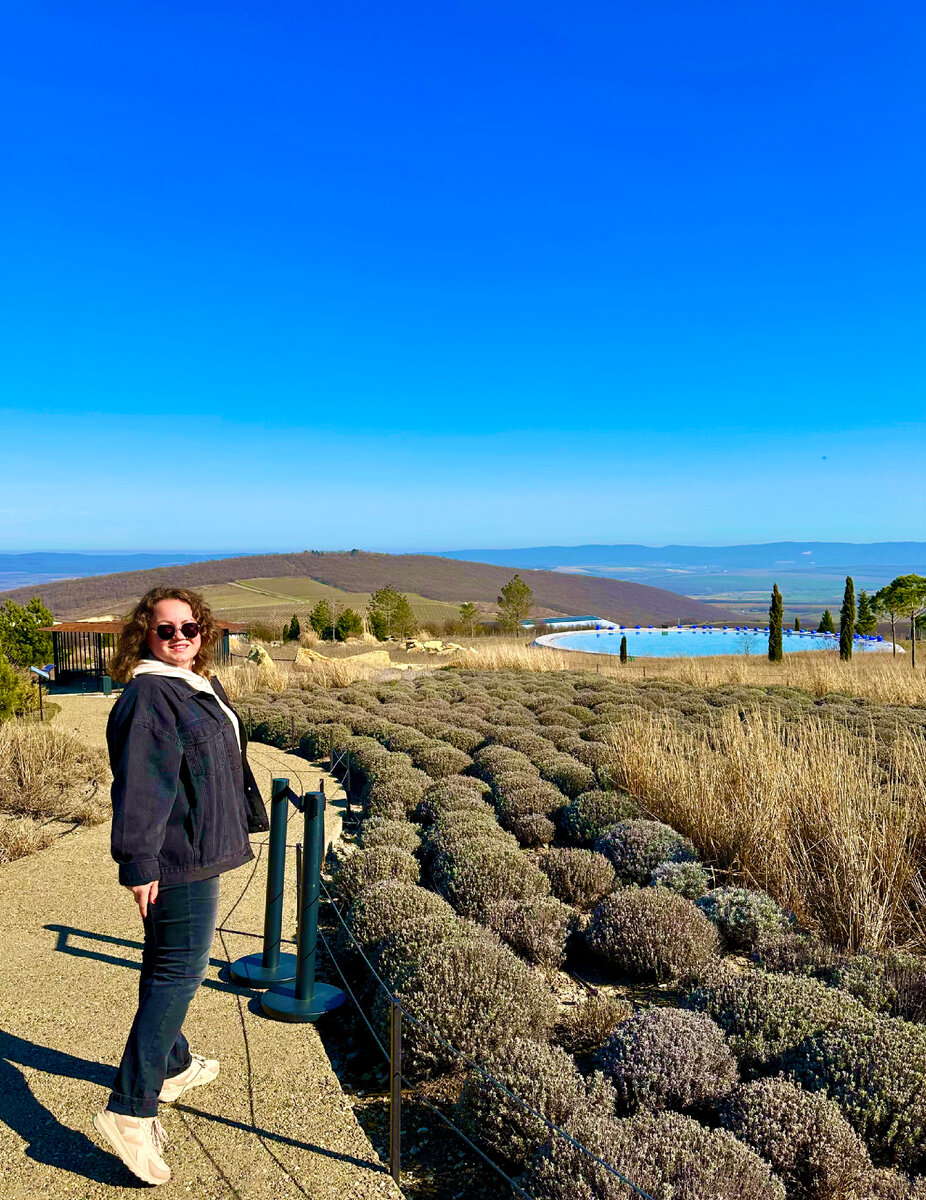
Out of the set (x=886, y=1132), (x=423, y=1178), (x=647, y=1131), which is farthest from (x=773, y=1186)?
(x=423, y=1178)

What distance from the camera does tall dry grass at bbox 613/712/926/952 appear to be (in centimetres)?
445

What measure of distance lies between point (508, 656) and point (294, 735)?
34.0 feet

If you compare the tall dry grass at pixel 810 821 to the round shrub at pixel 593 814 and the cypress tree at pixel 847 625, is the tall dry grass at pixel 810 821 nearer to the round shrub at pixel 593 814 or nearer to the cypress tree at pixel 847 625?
the round shrub at pixel 593 814

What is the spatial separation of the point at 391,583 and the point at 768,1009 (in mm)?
96946

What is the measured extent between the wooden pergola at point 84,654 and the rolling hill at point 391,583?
2232 inches

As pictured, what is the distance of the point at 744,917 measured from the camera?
14.8ft

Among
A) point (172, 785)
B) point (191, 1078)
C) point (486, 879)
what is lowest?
point (486, 879)

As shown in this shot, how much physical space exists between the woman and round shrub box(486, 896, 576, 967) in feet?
7.09

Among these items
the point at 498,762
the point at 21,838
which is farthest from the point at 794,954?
the point at 21,838

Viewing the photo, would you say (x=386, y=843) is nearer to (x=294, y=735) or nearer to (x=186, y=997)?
(x=186, y=997)

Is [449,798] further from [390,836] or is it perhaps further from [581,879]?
[581,879]

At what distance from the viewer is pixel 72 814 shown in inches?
255

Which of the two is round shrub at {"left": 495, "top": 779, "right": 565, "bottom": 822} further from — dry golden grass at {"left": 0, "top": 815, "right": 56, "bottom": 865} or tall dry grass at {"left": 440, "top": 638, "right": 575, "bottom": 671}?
tall dry grass at {"left": 440, "top": 638, "right": 575, "bottom": 671}

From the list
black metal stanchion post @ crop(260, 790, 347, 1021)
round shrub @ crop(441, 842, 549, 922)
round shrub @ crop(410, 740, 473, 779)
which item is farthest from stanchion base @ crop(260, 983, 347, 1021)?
round shrub @ crop(410, 740, 473, 779)
